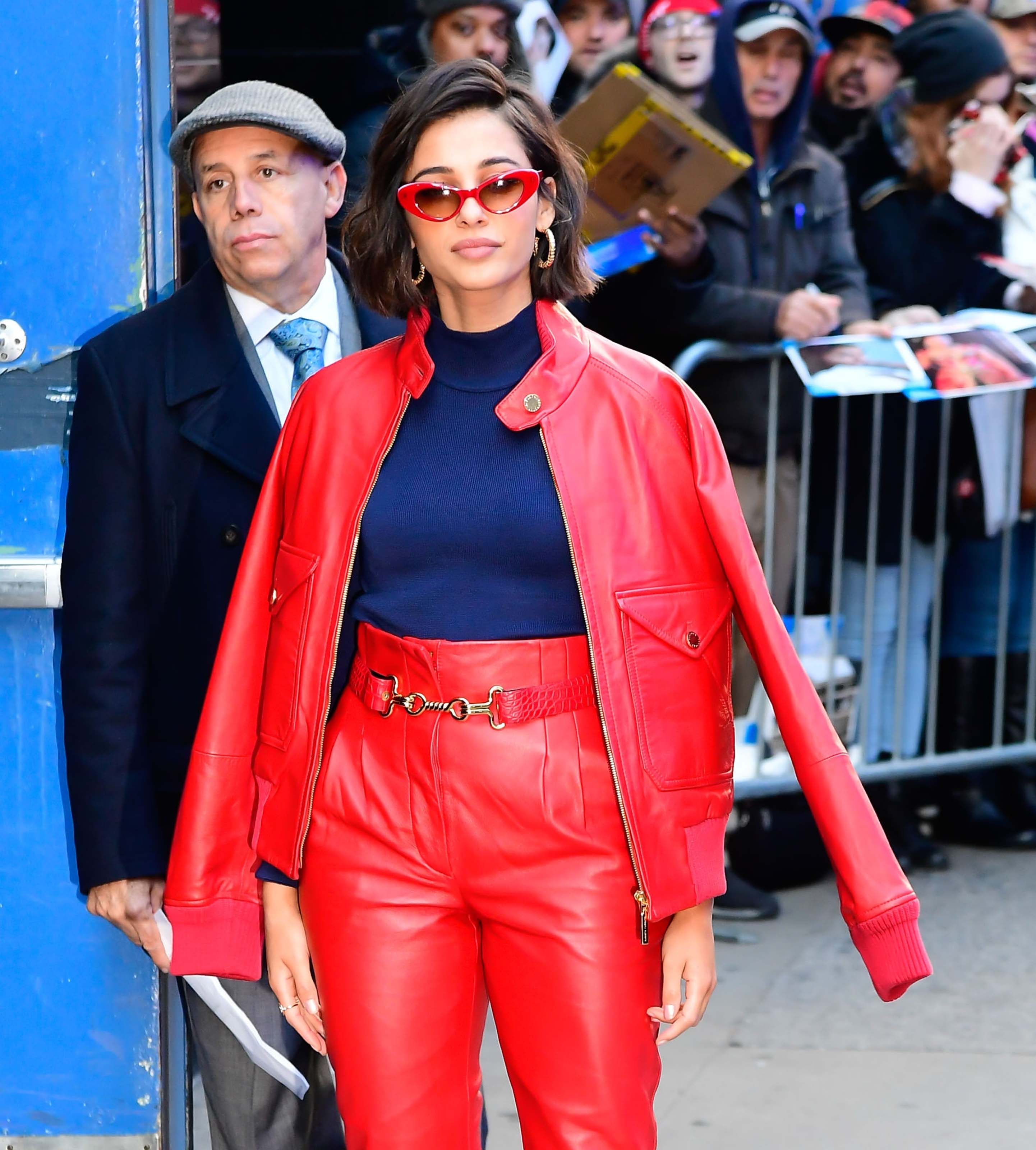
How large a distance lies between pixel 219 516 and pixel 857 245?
3.21 metres

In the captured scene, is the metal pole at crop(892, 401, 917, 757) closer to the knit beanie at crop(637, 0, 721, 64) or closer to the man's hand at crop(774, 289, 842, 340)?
the man's hand at crop(774, 289, 842, 340)

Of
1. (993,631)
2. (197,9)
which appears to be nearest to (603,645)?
(993,631)

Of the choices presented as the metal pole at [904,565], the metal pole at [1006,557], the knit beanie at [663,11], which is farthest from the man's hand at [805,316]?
the knit beanie at [663,11]

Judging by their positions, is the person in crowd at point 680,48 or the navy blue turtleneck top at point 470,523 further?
the person in crowd at point 680,48

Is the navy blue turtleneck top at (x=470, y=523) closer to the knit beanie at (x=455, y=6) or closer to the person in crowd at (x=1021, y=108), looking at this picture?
the knit beanie at (x=455, y=6)

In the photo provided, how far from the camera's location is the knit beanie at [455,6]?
189 inches

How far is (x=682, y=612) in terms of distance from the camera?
2.19 m

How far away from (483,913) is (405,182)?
38.9 inches

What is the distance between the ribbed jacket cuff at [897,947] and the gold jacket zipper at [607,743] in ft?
0.87

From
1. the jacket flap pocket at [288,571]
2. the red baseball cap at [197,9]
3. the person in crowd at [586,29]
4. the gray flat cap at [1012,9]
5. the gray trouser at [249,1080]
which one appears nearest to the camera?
the jacket flap pocket at [288,571]

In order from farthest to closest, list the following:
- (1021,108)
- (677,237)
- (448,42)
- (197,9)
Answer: (1021,108)
(197,9)
(448,42)
(677,237)

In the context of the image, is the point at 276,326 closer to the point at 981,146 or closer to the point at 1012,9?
the point at 981,146

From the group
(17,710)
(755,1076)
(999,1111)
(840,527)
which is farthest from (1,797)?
(840,527)

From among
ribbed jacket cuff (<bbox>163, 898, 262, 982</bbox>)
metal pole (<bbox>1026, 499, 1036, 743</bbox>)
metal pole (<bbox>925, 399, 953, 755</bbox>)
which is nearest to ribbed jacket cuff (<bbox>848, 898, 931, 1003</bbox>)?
ribbed jacket cuff (<bbox>163, 898, 262, 982</bbox>)
